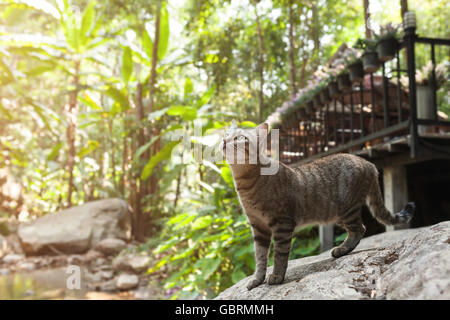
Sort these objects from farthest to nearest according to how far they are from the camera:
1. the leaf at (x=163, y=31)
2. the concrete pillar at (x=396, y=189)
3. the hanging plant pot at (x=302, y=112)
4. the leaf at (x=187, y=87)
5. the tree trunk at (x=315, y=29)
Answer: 1. the tree trunk at (x=315, y=29)
2. the leaf at (x=163, y=31)
3. the leaf at (x=187, y=87)
4. the hanging plant pot at (x=302, y=112)
5. the concrete pillar at (x=396, y=189)

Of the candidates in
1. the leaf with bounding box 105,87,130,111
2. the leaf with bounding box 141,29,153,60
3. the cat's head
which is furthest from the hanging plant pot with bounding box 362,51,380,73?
the leaf with bounding box 105,87,130,111

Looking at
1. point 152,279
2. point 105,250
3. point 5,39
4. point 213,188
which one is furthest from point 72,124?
point 213,188

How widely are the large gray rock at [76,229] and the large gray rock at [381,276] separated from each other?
315 inches

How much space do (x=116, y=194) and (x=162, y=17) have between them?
5.87 m

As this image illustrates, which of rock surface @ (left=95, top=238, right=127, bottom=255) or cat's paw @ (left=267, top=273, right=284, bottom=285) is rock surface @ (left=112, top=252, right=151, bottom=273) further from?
cat's paw @ (left=267, top=273, right=284, bottom=285)

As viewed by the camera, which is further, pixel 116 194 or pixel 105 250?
pixel 116 194

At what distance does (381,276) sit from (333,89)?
3.39m

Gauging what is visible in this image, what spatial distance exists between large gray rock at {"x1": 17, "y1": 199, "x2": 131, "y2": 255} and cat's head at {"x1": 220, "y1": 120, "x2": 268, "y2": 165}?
8.19 meters

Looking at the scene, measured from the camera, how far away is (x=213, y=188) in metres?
5.43

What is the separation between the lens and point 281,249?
1.90 metres

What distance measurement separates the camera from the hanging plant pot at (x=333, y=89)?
4457 millimetres

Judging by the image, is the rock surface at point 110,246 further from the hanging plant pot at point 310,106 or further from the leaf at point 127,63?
the hanging plant pot at point 310,106

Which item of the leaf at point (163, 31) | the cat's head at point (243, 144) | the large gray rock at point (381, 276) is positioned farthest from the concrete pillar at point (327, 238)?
the leaf at point (163, 31)

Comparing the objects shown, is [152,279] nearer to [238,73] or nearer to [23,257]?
[23,257]
